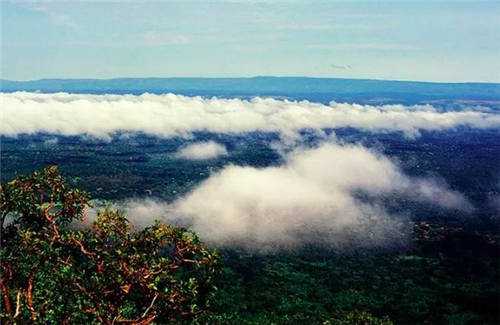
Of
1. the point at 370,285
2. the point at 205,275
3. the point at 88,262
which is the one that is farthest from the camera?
the point at 370,285

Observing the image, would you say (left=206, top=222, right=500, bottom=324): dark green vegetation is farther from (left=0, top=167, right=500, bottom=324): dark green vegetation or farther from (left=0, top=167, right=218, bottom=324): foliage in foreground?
(left=0, top=167, right=218, bottom=324): foliage in foreground

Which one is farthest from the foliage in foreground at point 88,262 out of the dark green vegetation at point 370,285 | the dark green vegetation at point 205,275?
the dark green vegetation at point 370,285

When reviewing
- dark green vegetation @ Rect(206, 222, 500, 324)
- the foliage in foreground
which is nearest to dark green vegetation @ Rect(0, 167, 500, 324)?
the foliage in foreground

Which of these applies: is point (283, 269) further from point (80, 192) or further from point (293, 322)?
point (80, 192)

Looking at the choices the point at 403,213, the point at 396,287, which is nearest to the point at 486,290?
the point at 396,287

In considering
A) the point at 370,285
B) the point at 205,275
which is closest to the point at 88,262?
the point at 205,275

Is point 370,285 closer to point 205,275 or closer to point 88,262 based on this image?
point 205,275
